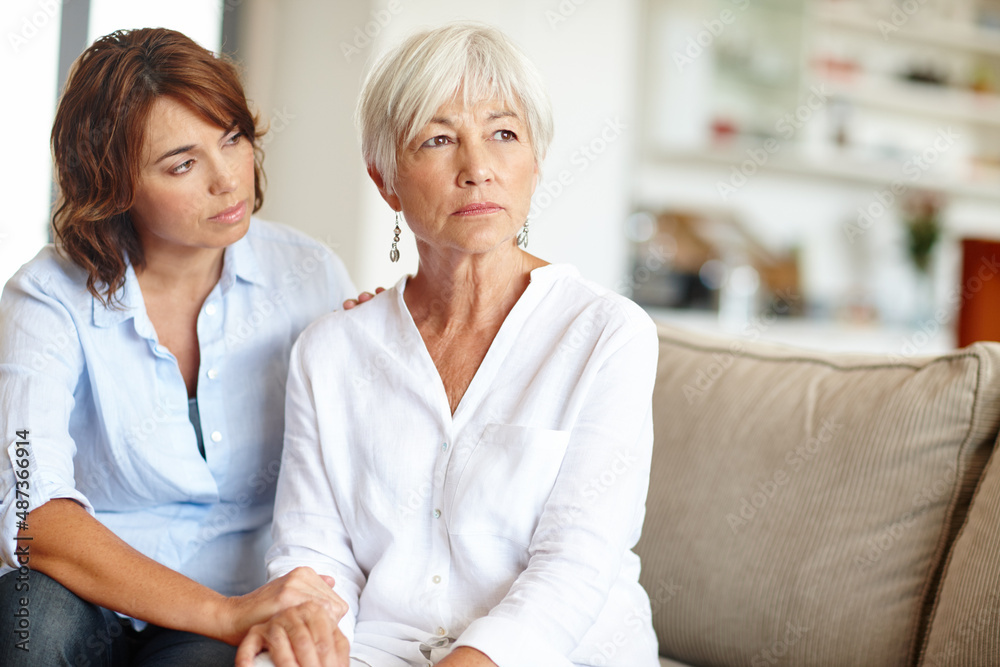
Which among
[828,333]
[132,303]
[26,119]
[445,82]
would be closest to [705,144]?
[828,333]

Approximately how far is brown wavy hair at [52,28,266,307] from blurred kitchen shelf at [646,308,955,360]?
10.9 ft

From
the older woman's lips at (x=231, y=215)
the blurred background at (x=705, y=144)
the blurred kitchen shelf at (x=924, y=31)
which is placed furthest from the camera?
the blurred kitchen shelf at (x=924, y=31)

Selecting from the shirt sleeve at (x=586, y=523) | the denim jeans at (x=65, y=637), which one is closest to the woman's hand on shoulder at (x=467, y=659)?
the shirt sleeve at (x=586, y=523)

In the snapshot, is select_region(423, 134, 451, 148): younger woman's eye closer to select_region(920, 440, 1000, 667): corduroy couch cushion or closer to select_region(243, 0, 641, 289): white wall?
select_region(920, 440, 1000, 667): corduroy couch cushion

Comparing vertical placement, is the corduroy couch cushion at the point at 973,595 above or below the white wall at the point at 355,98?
below

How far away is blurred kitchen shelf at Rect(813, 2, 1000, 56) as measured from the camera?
4.79 meters

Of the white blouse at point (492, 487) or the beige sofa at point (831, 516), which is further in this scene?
the beige sofa at point (831, 516)

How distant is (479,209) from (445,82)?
0.60 feet

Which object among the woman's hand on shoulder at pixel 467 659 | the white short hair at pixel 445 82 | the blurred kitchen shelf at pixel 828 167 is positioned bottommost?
the woman's hand on shoulder at pixel 467 659

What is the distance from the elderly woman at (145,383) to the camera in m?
1.22

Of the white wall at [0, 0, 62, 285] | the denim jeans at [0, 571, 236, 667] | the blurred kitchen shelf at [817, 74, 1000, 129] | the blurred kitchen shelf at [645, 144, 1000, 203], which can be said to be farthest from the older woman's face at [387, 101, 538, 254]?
the blurred kitchen shelf at [817, 74, 1000, 129]

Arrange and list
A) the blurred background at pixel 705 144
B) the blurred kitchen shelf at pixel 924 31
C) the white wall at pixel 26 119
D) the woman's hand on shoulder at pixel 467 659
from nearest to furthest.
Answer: the woman's hand on shoulder at pixel 467 659, the white wall at pixel 26 119, the blurred background at pixel 705 144, the blurred kitchen shelf at pixel 924 31

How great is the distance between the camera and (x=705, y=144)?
4.61 m

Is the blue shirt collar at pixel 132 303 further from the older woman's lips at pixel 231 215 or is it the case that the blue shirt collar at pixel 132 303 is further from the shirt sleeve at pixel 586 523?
the shirt sleeve at pixel 586 523
